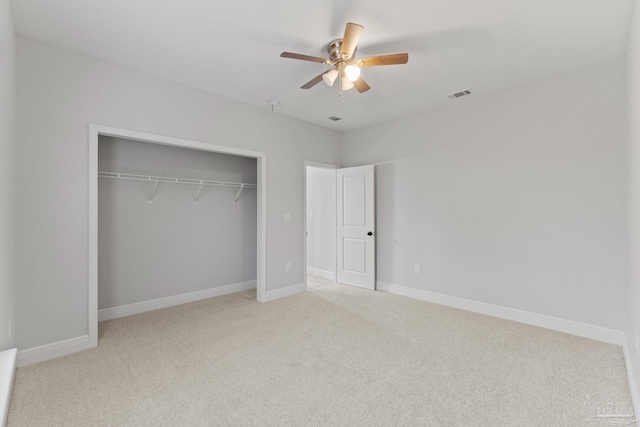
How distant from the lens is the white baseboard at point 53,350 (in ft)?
8.11

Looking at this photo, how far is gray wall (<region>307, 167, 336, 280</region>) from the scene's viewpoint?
5.48 m

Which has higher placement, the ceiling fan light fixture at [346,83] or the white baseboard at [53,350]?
the ceiling fan light fixture at [346,83]

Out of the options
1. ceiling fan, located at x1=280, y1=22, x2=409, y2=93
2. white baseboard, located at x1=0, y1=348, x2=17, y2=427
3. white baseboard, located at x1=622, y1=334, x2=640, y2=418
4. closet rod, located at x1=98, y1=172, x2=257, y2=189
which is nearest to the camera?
white baseboard, located at x1=0, y1=348, x2=17, y2=427

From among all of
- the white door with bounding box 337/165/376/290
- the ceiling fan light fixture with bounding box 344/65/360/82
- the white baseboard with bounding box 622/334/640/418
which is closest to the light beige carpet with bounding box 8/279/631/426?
the white baseboard with bounding box 622/334/640/418

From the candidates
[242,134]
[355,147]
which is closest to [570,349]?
[355,147]

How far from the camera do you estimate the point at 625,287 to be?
2.72 metres

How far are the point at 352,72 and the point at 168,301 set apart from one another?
355 centimetres

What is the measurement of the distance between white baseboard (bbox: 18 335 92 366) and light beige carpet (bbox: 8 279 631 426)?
3.5 inches

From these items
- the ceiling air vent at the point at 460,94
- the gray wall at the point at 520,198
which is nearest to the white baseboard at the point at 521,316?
the gray wall at the point at 520,198

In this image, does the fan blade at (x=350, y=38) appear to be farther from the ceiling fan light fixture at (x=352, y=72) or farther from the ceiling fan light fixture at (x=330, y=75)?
the ceiling fan light fixture at (x=330, y=75)

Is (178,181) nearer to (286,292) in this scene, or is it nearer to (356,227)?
(286,292)

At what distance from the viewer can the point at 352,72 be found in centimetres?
247

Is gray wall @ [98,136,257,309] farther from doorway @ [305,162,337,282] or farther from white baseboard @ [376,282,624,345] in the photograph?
white baseboard @ [376,282,624,345]

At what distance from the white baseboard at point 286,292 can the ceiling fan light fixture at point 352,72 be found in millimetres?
2990
